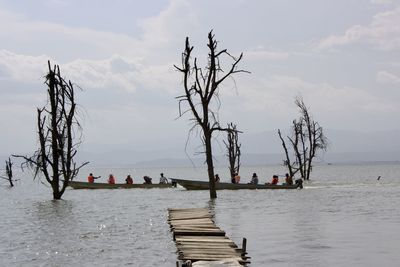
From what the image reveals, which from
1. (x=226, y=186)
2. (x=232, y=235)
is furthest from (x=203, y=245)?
(x=226, y=186)

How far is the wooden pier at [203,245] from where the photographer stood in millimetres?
13799

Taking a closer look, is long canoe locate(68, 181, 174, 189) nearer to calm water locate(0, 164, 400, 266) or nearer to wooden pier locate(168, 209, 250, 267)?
calm water locate(0, 164, 400, 266)

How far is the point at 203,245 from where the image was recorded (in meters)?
15.9

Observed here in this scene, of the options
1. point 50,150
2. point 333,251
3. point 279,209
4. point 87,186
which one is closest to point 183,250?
point 333,251

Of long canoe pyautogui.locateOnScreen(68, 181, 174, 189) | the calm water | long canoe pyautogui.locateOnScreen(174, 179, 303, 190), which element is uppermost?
long canoe pyautogui.locateOnScreen(68, 181, 174, 189)

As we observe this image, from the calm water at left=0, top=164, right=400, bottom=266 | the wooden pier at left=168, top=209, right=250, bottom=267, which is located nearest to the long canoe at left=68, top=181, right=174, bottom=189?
the calm water at left=0, top=164, right=400, bottom=266

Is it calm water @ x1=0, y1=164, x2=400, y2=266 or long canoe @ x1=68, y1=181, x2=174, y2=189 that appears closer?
calm water @ x1=0, y1=164, x2=400, y2=266

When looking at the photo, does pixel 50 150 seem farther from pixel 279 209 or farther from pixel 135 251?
pixel 135 251

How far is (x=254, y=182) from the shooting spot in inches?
2100

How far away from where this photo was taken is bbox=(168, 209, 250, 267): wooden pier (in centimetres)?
1380

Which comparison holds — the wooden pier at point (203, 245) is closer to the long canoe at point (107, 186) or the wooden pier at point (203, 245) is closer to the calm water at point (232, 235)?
the calm water at point (232, 235)

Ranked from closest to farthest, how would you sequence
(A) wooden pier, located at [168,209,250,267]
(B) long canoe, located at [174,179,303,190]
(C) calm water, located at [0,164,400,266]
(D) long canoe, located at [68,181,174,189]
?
1. (A) wooden pier, located at [168,209,250,267]
2. (C) calm water, located at [0,164,400,266]
3. (B) long canoe, located at [174,179,303,190]
4. (D) long canoe, located at [68,181,174,189]

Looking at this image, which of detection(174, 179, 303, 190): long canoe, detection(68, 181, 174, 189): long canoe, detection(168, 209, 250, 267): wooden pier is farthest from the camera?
detection(68, 181, 174, 189): long canoe

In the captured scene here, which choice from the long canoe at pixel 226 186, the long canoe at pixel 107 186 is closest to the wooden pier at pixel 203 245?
the long canoe at pixel 226 186
